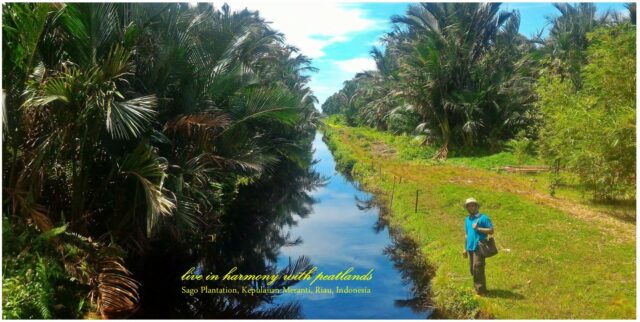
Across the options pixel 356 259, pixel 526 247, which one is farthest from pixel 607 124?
pixel 356 259

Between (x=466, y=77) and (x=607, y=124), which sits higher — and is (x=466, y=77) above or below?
above

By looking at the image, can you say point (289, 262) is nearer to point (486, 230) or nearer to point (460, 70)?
point (486, 230)

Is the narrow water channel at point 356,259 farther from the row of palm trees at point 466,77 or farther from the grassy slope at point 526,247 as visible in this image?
Result: the row of palm trees at point 466,77

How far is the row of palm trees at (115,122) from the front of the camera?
5805 millimetres

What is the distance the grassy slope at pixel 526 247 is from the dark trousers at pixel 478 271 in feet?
0.48

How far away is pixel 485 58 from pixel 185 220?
17178mm

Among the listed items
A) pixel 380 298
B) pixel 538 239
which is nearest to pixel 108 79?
pixel 380 298

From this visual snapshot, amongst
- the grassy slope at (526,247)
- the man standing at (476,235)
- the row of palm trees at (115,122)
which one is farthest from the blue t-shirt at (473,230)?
the row of palm trees at (115,122)

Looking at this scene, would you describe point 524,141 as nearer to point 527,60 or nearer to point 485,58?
point 485,58

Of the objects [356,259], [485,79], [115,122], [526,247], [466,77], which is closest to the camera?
[115,122]

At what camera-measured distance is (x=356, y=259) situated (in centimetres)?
948

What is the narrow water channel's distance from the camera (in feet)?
23.2

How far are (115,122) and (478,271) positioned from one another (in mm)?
4687

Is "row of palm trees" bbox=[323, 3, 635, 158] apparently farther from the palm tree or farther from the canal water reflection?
the canal water reflection
